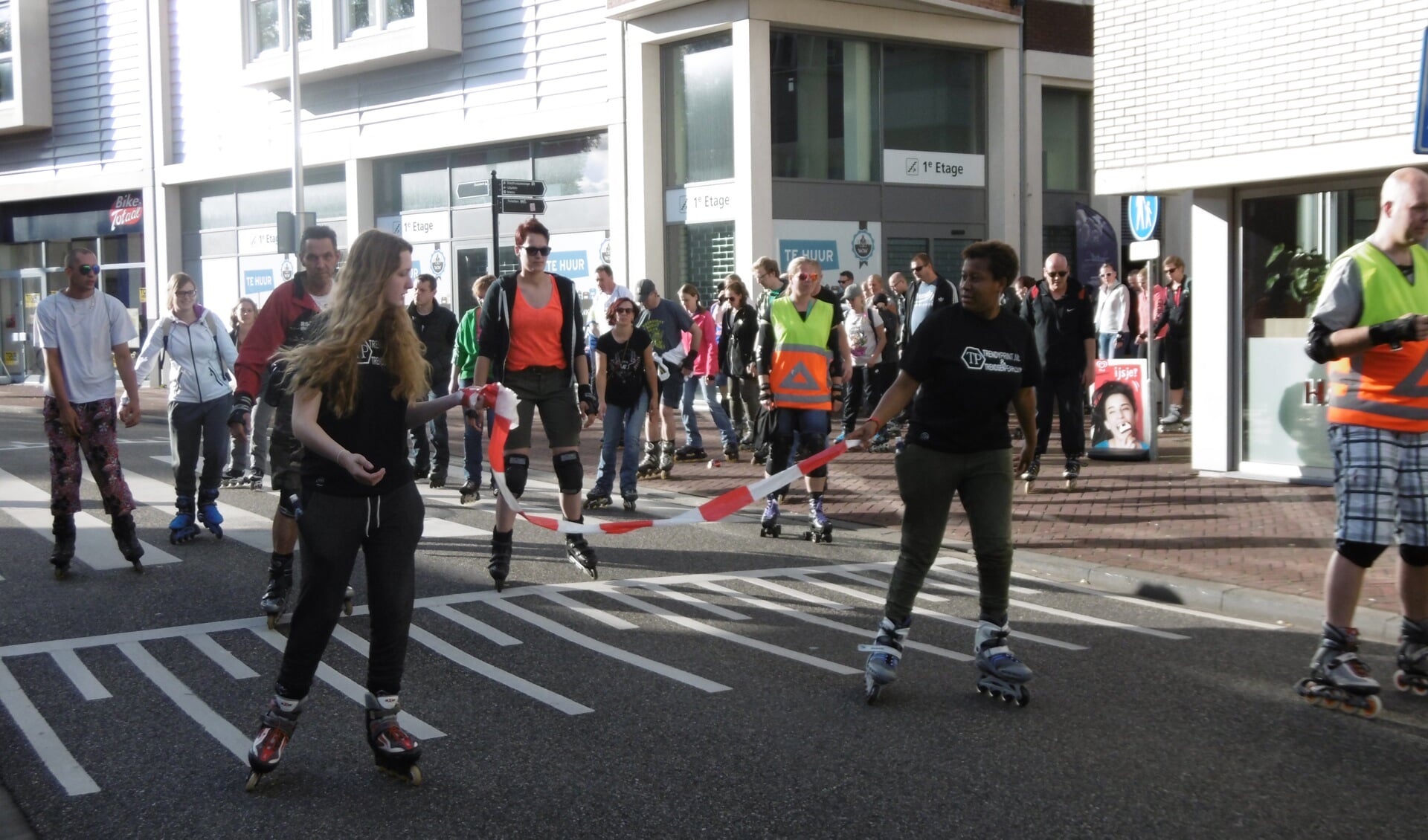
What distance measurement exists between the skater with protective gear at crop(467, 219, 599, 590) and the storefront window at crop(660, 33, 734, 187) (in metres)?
12.6

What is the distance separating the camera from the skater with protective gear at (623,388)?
11422 millimetres

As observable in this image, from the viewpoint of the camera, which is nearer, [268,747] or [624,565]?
[268,747]

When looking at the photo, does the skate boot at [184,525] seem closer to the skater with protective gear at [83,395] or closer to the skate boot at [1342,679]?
the skater with protective gear at [83,395]

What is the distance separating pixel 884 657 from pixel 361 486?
218 centimetres

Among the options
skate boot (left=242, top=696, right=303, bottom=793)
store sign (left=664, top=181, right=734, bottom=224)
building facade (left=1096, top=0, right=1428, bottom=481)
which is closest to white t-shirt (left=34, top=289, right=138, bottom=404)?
skate boot (left=242, top=696, right=303, bottom=793)

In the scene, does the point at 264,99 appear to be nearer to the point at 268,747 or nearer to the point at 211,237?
the point at 211,237

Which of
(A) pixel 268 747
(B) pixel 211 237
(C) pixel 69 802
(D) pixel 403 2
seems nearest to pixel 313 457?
(A) pixel 268 747

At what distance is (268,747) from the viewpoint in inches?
184

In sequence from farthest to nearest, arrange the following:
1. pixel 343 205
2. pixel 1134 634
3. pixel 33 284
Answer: pixel 33 284
pixel 343 205
pixel 1134 634

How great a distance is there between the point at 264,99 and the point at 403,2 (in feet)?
16.8

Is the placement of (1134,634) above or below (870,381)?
below

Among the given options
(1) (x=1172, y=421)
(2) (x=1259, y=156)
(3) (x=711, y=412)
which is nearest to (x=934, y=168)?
(1) (x=1172, y=421)

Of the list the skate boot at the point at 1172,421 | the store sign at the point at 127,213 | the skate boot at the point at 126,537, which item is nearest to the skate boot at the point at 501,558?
the skate boot at the point at 126,537

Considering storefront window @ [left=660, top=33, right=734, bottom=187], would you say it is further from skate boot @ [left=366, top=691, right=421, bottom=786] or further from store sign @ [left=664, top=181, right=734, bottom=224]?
skate boot @ [left=366, top=691, right=421, bottom=786]
